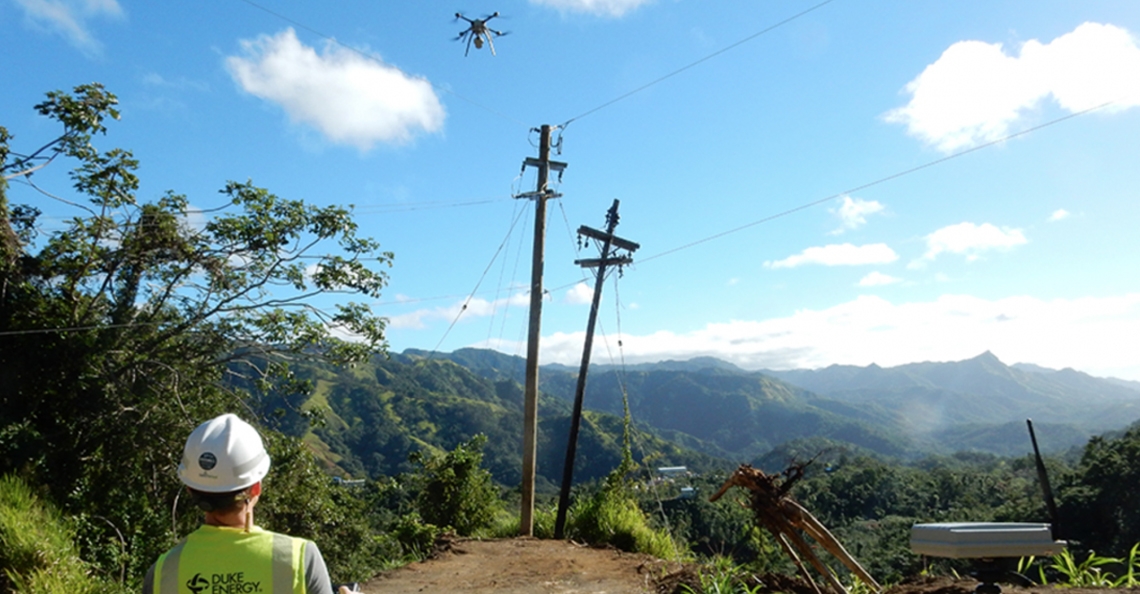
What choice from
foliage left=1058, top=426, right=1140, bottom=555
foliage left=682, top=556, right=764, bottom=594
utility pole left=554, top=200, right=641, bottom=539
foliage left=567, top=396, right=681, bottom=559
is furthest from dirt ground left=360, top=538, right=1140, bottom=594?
foliage left=1058, top=426, right=1140, bottom=555

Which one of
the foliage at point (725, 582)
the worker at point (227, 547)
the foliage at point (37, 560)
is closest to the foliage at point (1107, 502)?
the foliage at point (725, 582)

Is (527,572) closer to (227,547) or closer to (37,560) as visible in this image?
(37,560)

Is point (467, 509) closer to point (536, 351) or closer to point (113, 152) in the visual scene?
point (536, 351)

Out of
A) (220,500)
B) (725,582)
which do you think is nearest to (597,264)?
(725,582)

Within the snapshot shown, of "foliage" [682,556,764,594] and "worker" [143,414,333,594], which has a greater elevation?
"worker" [143,414,333,594]

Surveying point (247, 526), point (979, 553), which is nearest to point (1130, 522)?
point (979, 553)

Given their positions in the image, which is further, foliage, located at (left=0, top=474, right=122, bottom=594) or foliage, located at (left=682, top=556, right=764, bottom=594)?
foliage, located at (left=682, top=556, right=764, bottom=594)

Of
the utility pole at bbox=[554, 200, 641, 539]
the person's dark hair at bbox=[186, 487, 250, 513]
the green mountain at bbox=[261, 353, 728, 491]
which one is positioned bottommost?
the green mountain at bbox=[261, 353, 728, 491]

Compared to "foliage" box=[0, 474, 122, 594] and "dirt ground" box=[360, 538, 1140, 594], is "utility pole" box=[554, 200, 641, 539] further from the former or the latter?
"foliage" box=[0, 474, 122, 594]
